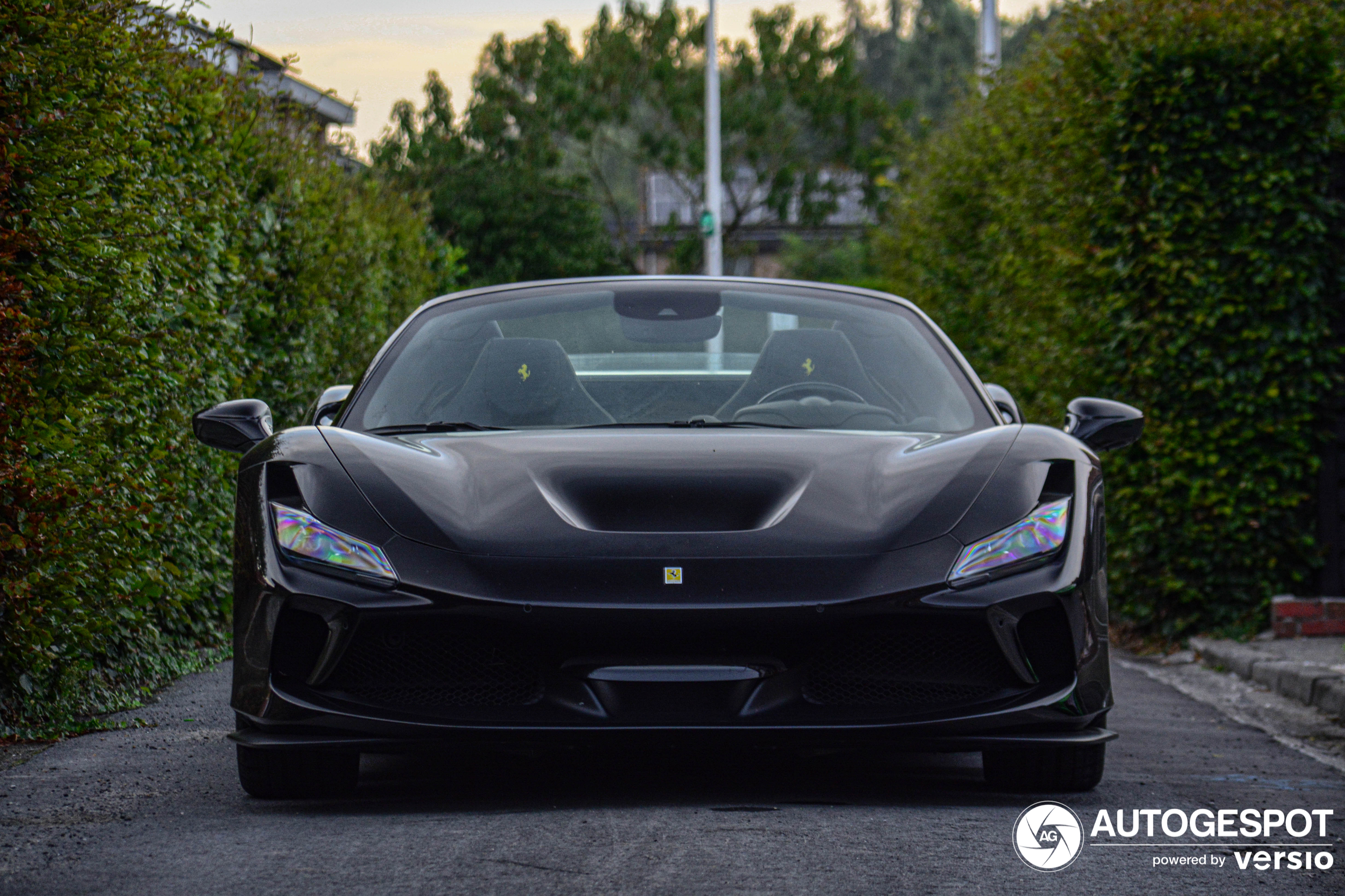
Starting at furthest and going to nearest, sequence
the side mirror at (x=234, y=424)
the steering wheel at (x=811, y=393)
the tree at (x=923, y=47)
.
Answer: the tree at (x=923, y=47) → the steering wheel at (x=811, y=393) → the side mirror at (x=234, y=424)

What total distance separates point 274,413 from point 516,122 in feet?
97.6

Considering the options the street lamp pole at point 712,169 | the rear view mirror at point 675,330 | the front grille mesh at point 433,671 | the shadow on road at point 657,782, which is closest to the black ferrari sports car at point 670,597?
Result: the front grille mesh at point 433,671

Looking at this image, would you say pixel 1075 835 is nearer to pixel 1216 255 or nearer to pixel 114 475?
pixel 114 475

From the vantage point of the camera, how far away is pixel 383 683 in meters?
3.54

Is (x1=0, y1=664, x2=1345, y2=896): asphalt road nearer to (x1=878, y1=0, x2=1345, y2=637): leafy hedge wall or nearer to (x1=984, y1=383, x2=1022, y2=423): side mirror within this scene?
(x1=984, y1=383, x2=1022, y2=423): side mirror

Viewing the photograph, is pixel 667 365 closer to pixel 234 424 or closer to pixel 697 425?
pixel 697 425

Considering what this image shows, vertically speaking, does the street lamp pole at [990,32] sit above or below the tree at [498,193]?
above

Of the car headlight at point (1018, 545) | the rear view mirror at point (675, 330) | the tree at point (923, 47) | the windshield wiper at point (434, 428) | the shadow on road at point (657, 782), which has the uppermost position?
the tree at point (923, 47)

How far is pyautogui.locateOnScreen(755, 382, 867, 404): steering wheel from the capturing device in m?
4.60

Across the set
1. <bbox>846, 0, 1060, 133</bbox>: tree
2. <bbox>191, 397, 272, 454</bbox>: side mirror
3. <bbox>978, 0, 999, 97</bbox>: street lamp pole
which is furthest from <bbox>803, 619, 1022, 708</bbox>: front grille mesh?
<bbox>846, 0, 1060, 133</bbox>: tree

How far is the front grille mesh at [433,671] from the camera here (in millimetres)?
3521

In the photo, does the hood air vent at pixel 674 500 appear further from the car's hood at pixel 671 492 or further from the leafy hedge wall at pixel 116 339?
the leafy hedge wall at pixel 116 339

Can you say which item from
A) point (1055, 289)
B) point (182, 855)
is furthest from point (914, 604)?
point (1055, 289)

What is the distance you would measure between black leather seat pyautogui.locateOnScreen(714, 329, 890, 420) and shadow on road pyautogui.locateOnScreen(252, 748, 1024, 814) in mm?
997
